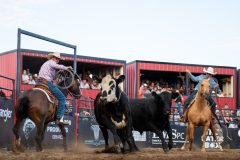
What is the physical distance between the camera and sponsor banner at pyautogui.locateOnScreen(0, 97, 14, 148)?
11.5 m

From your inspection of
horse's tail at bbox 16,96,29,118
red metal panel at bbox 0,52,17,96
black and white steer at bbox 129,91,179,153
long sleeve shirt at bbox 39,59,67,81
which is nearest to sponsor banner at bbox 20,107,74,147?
long sleeve shirt at bbox 39,59,67,81

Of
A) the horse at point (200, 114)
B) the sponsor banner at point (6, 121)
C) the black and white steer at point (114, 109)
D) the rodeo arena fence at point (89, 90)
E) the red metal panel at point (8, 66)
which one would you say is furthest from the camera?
the red metal panel at point (8, 66)

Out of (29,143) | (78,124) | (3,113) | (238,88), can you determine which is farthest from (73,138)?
(238,88)

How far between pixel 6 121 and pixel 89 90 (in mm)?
9946

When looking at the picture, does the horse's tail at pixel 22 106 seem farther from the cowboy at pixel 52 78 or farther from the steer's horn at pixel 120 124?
the steer's horn at pixel 120 124

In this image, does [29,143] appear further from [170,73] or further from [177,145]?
[170,73]

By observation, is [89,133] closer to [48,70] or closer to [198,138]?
[198,138]

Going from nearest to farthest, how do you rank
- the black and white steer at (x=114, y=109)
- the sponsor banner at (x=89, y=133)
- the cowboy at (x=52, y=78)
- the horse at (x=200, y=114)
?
the black and white steer at (x=114, y=109), the cowboy at (x=52, y=78), the horse at (x=200, y=114), the sponsor banner at (x=89, y=133)

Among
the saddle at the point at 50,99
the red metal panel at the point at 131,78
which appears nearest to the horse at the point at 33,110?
the saddle at the point at 50,99

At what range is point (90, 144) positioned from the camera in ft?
49.3

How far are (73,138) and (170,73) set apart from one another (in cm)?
1407

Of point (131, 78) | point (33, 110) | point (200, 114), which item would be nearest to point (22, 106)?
point (33, 110)

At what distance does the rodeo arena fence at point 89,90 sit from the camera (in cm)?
1212

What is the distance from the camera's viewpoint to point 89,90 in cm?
2153
